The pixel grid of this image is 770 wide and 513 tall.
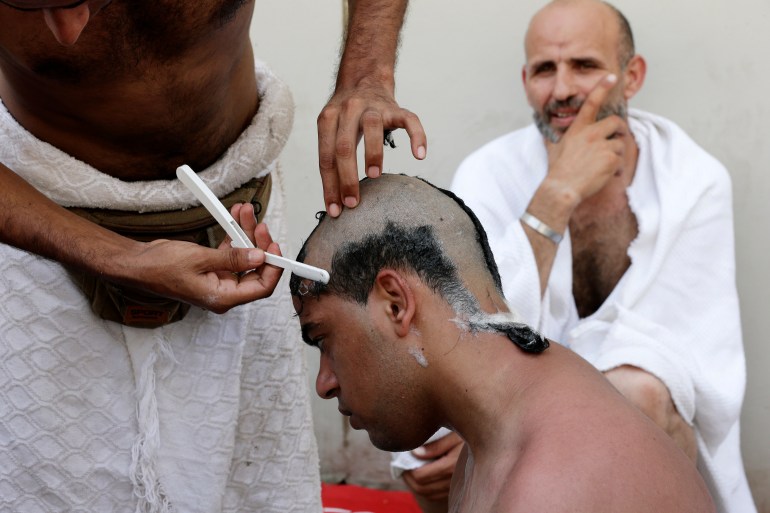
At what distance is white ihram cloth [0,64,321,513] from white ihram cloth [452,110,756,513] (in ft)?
4.18

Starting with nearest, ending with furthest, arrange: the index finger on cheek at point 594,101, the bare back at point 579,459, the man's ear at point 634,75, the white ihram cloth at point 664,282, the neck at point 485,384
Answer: the bare back at point 579,459
the neck at point 485,384
the white ihram cloth at point 664,282
the index finger on cheek at point 594,101
the man's ear at point 634,75

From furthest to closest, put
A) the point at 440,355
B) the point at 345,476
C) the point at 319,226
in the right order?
the point at 345,476, the point at 319,226, the point at 440,355

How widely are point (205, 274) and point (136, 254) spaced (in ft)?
0.54

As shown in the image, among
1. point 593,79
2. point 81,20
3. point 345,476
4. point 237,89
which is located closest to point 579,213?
point 593,79

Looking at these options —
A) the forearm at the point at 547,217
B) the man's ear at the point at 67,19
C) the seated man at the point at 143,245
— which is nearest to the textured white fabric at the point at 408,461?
the forearm at the point at 547,217

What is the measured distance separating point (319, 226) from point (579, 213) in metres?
2.24

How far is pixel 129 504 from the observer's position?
275cm

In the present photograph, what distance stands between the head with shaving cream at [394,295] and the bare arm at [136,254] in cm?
14

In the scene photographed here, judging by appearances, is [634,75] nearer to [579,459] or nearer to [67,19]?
[579,459]

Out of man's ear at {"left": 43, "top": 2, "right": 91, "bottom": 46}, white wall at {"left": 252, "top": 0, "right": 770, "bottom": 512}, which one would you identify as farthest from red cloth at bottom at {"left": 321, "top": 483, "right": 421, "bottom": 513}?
man's ear at {"left": 43, "top": 2, "right": 91, "bottom": 46}

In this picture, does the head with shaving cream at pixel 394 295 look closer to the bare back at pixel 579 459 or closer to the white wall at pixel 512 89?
the bare back at pixel 579 459

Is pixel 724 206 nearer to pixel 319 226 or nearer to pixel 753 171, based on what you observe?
pixel 753 171

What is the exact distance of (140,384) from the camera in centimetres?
271

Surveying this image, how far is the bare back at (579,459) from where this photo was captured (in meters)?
1.91
